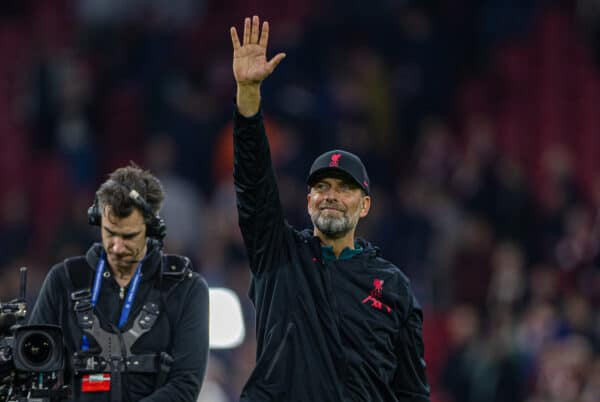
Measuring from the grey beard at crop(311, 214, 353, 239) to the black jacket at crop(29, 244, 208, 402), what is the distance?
57 cm

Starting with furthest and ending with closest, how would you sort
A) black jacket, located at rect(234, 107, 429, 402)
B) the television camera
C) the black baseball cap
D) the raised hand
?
the black baseball cap, black jacket, located at rect(234, 107, 429, 402), the raised hand, the television camera

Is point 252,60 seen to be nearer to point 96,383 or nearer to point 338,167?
point 338,167

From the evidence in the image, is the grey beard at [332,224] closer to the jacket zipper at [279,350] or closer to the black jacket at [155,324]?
the jacket zipper at [279,350]

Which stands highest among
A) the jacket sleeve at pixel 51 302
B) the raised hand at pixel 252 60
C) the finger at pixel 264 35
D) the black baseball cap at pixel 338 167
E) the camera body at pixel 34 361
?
the finger at pixel 264 35

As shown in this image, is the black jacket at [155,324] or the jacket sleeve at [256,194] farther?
the black jacket at [155,324]

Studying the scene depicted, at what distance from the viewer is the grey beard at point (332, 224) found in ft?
18.3

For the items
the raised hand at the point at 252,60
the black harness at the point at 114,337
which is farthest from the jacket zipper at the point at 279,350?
the raised hand at the point at 252,60

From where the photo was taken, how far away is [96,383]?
5.39 metres

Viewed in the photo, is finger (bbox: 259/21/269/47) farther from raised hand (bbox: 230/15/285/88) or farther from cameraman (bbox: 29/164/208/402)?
cameraman (bbox: 29/164/208/402)

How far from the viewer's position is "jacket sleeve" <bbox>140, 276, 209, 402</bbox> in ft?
Result: 17.8

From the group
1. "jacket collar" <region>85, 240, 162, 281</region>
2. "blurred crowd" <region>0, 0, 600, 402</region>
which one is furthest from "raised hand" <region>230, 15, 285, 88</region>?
"blurred crowd" <region>0, 0, 600, 402</region>

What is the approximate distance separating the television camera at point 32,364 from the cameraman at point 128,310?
28cm

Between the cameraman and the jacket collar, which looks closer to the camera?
the cameraman

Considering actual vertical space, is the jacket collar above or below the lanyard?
above
